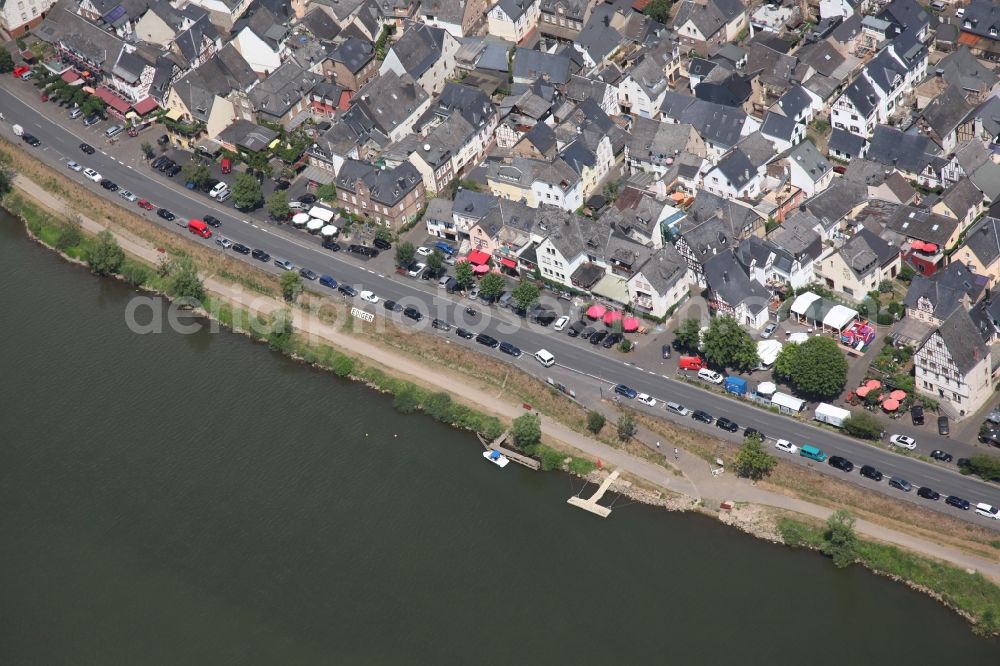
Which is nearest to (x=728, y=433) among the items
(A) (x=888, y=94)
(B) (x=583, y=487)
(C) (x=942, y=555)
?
(B) (x=583, y=487)

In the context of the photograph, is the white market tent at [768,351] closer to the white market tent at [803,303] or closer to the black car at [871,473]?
→ the white market tent at [803,303]

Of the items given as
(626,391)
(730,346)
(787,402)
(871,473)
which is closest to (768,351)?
(730,346)

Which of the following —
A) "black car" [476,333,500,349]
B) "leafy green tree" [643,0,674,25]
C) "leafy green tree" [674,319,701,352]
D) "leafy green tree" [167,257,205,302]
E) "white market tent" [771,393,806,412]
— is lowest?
"leafy green tree" [167,257,205,302]

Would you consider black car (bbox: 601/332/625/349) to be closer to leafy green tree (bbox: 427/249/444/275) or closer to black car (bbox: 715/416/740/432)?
black car (bbox: 715/416/740/432)

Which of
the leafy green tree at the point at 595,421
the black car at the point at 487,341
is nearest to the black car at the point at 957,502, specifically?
the leafy green tree at the point at 595,421

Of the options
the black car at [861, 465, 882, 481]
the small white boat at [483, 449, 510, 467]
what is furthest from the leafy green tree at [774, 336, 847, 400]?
the small white boat at [483, 449, 510, 467]

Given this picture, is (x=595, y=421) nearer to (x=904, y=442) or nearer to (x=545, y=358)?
(x=545, y=358)
